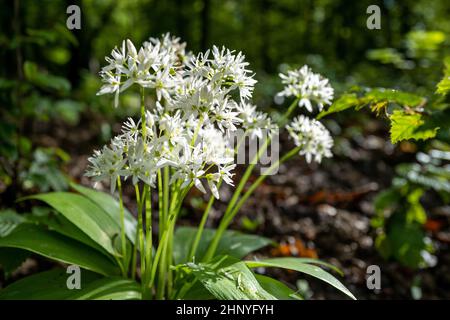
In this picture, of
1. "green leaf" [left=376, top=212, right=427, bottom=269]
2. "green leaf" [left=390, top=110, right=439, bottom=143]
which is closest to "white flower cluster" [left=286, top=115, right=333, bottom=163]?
"green leaf" [left=390, top=110, right=439, bottom=143]

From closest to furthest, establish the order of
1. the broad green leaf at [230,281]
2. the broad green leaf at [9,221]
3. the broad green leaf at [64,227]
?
the broad green leaf at [230,281], the broad green leaf at [64,227], the broad green leaf at [9,221]

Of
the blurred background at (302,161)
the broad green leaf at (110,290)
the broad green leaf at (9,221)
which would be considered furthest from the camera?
the blurred background at (302,161)

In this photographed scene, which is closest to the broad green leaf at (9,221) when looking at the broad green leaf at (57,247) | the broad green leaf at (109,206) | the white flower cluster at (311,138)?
the broad green leaf at (57,247)

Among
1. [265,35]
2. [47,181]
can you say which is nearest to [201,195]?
[47,181]

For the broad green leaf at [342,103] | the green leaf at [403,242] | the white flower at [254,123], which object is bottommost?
the green leaf at [403,242]

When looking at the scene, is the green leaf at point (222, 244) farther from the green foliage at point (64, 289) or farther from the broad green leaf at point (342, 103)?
the broad green leaf at point (342, 103)

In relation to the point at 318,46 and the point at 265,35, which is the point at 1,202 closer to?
the point at 265,35

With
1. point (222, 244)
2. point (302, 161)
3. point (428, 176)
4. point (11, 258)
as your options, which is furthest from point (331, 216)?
point (11, 258)

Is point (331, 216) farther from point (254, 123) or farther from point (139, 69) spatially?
point (139, 69)
